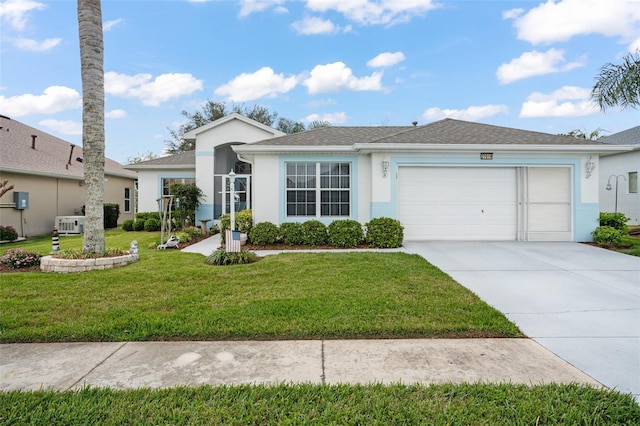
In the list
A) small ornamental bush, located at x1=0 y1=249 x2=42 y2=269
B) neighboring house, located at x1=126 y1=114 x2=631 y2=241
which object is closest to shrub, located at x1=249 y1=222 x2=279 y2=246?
neighboring house, located at x1=126 y1=114 x2=631 y2=241

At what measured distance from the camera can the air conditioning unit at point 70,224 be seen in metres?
15.1

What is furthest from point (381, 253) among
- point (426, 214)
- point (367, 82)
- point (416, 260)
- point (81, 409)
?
point (367, 82)

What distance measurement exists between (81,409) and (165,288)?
3.31m

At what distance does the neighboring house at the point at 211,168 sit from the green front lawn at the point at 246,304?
25.2 ft

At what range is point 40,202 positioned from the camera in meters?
15.0

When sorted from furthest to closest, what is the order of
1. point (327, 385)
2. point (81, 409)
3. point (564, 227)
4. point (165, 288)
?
point (564, 227), point (165, 288), point (327, 385), point (81, 409)

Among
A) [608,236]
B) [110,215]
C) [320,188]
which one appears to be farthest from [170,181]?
[608,236]

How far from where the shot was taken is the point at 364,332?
12.5ft

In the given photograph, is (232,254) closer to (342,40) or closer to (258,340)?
(258,340)

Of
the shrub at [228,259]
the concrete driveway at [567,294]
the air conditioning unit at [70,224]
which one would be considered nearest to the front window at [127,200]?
the air conditioning unit at [70,224]

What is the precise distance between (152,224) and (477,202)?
13211mm

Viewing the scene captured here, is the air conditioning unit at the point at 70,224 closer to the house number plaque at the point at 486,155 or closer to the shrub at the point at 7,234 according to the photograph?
the shrub at the point at 7,234

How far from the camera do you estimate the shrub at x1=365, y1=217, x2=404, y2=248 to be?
9.62m

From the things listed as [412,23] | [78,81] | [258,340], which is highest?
[412,23]
